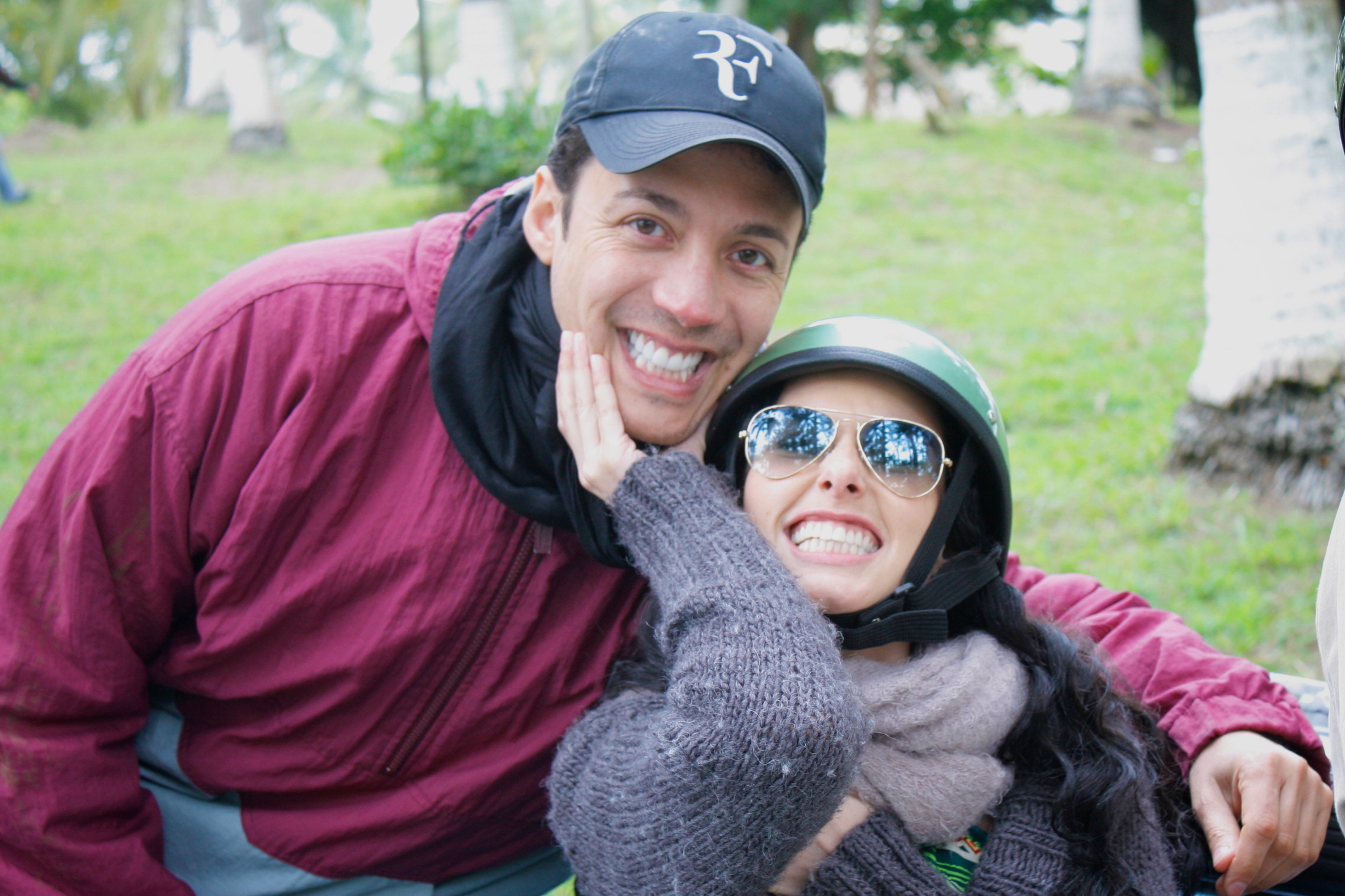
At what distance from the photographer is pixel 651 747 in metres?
2.14

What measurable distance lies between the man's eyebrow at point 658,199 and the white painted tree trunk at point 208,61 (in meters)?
17.5

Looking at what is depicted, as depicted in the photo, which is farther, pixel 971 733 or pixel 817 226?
pixel 817 226

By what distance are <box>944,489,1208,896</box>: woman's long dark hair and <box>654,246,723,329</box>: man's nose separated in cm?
78

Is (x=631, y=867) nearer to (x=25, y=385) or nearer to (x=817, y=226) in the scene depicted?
(x=25, y=385)

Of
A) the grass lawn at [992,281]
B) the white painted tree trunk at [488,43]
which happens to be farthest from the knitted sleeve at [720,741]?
the white painted tree trunk at [488,43]

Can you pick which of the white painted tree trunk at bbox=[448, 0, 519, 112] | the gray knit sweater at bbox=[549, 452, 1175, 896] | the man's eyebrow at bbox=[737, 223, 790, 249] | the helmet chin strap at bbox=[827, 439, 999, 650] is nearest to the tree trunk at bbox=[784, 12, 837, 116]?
the white painted tree trunk at bbox=[448, 0, 519, 112]

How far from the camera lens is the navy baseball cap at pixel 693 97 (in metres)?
2.41

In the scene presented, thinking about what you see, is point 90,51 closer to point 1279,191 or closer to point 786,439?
point 1279,191

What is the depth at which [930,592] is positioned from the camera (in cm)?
242

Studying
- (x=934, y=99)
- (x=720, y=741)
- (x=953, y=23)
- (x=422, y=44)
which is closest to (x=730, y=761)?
(x=720, y=741)

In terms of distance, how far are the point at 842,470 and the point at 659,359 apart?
19.8 inches

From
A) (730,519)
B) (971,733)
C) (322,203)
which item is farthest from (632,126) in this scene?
(322,203)

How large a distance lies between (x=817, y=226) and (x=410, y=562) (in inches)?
363

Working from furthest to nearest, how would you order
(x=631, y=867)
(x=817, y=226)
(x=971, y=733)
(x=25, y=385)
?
(x=817, y=226)
(x=25, y=385)
(x=971, y=733)
(x=631, y=867)
